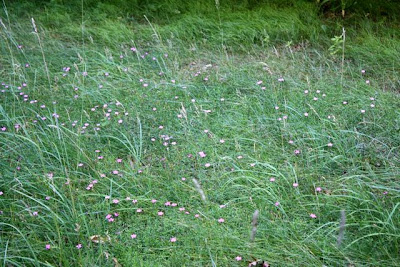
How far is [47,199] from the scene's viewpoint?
255 centimetres

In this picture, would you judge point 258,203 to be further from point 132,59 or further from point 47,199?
point 132,59

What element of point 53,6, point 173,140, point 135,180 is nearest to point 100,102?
point 173,140

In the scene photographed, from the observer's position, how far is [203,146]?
3.05 m

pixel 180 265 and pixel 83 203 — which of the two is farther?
pixel 83 203

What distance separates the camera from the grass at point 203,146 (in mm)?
2258

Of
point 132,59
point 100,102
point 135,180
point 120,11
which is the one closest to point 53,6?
point 120,11

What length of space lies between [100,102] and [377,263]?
93.4 inches

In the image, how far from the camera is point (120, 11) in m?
5.61

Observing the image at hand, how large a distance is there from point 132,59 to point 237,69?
1.04 m

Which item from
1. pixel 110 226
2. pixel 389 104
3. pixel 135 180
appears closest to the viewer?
pixel 110 226

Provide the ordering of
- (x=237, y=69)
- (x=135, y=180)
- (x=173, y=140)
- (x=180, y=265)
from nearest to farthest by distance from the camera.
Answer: (x=180, y=265) → (x=135, y=180) → (x=173, y=140) → (x=237, y=69)

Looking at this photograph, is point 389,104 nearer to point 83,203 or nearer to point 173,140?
point 173,140

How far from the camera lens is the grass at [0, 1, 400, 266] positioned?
2.26m

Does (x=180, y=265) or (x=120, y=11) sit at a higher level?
(x=120, y=11)
